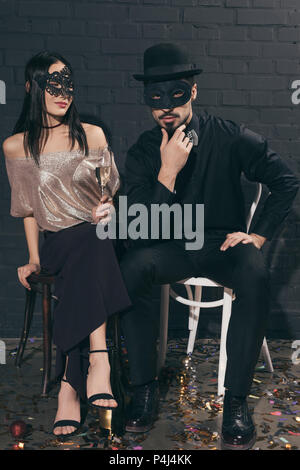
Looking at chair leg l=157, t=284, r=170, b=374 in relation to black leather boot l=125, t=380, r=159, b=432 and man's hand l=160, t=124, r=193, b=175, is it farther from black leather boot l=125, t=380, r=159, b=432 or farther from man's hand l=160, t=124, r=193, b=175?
man's hand l=160, t=124, r=193, b=175

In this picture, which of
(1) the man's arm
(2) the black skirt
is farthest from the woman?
(1) the man's arm

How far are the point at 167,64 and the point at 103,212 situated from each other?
27.8 inches

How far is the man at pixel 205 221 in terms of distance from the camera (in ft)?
8.04

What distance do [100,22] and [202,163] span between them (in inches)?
46.3

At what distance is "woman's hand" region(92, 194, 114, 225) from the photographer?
105 inches

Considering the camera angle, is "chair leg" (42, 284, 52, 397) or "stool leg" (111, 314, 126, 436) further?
"chair leg" (42, 284, 52, 397)

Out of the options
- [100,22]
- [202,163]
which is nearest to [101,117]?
[100,22]

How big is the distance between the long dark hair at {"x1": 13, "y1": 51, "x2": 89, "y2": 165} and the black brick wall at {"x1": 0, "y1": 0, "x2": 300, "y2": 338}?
0.68m

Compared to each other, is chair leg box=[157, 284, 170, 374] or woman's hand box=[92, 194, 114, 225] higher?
woman's hand box=[92, 194, 114, 225]

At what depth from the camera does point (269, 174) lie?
9.34 feet

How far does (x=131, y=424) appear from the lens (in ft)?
8.24
